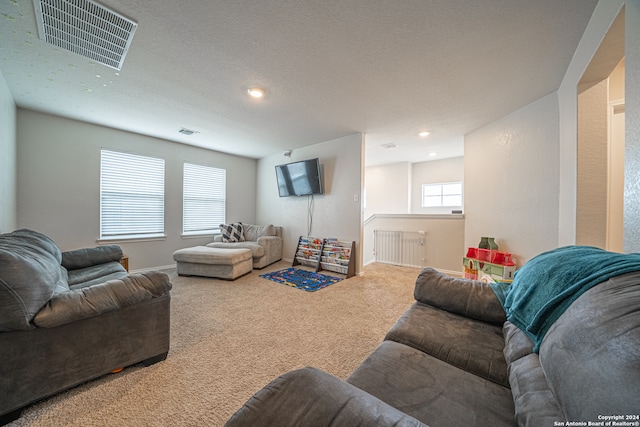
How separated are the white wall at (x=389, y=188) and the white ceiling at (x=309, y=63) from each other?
2.78 m

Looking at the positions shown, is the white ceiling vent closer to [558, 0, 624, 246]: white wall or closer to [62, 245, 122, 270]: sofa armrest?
[62, 245, 122, 270]: sofa armrest

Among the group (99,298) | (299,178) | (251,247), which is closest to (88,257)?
(99,298)

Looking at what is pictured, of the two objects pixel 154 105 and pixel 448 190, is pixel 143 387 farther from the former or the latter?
pixel 448 190

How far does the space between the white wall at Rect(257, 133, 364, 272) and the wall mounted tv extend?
178mm

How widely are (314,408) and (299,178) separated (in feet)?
13.4

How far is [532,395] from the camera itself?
25.1 inches

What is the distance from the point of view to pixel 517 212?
2764mm

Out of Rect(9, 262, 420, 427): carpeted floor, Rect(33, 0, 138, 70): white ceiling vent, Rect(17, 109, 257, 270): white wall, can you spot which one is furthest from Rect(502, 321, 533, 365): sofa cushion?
Rect(17, 109, 257, 270): white wall

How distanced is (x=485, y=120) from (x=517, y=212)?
138cm

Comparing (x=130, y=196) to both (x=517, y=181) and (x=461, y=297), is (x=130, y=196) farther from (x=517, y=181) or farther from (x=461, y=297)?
(x=517, y=181)

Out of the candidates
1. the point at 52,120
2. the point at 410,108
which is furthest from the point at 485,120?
the point at 52,120

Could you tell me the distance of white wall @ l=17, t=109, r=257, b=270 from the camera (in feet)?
9.66

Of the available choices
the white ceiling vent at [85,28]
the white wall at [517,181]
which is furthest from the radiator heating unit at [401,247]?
the white ceiling vent at [85,28]

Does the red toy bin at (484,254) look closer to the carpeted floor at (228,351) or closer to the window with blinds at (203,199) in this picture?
the carpeted floor at (228,351)
